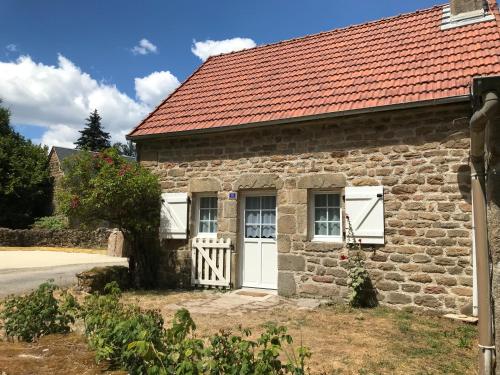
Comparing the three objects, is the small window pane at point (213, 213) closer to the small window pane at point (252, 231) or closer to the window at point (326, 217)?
the small window pane at point (252, 231)

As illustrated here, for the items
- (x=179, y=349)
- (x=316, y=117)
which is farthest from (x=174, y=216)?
(x=179, y=349)

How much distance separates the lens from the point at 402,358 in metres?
4.35

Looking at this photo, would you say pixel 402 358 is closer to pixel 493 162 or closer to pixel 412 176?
pixel 493 162

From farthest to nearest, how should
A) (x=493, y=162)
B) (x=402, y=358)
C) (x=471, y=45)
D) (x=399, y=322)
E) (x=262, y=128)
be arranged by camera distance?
(x=262, y=128) < (x=471, y=45) < (x=399, y=322) < (x=402, y=358) < (x=493, y=162)

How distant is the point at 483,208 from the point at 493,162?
3.01 ft

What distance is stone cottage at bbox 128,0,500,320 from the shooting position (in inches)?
255

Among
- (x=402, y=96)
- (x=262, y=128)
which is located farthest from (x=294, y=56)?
(x=402, y=96)

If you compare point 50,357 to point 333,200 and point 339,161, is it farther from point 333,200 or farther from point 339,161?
point 339,161

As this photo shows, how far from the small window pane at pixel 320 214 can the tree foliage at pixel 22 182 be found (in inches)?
861

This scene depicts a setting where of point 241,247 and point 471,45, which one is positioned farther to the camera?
point 241,247

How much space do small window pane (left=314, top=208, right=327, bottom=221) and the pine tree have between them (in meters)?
37.3

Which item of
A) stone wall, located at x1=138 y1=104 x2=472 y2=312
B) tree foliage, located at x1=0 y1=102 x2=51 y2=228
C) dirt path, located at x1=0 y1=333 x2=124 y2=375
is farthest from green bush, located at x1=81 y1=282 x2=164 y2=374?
tree foliage, located at x1=0 y1=102 x2=51 y2=228

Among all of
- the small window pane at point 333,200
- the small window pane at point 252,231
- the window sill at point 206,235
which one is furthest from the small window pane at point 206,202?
the small window pane at point 333,200

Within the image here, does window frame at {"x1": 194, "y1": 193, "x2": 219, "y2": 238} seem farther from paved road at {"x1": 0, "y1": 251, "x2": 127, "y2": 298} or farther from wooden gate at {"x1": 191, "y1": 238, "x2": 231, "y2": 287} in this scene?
paved road at {"x1": 0, "y1": 251, "x2": 127, "y2": 298}
